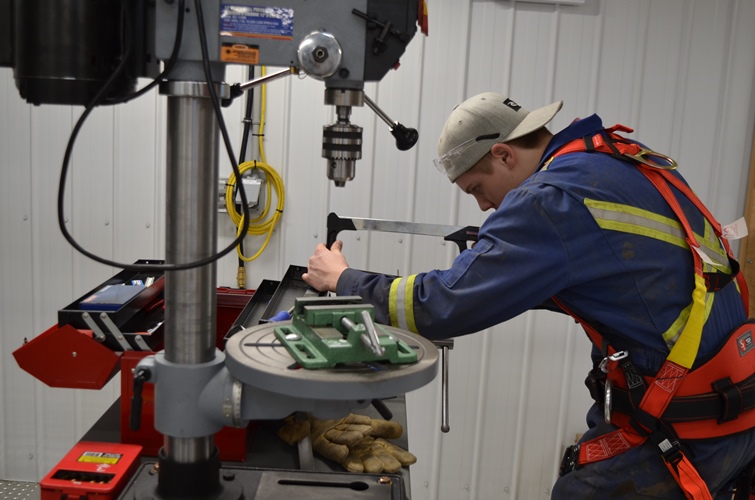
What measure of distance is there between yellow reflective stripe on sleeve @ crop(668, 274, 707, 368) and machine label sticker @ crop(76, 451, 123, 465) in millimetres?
1096

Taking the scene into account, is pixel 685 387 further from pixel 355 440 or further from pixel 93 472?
pixel 93 472

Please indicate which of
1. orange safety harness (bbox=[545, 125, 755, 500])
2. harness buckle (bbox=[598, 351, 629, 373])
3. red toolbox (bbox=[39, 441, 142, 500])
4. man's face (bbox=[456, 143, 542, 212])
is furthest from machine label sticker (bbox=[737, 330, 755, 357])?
red toolbox (bbox=[39, 441, 142, 500])

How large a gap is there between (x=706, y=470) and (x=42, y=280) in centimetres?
245

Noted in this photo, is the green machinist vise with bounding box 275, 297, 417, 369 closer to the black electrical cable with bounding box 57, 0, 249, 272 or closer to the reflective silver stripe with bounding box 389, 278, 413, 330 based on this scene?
the black electrical cable with bounding box 57, 0, 249, 272

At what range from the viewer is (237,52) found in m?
1.05

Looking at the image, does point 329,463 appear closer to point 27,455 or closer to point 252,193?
point 252,193

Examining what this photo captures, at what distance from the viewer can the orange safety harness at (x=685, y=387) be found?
1.55 m

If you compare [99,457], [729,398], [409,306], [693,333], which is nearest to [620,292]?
[693,333]

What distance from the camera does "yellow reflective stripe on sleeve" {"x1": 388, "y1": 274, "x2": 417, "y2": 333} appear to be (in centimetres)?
158

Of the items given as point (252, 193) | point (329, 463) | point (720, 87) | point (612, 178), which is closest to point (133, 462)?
point (329, 463)

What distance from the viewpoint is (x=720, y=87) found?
2.85m

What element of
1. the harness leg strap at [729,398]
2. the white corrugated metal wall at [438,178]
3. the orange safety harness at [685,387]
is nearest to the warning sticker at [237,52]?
the orange safety harness at [685,387]

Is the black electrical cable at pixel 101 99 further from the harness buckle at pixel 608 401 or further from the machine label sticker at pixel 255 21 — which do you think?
the harness buckle at pixel 608 401

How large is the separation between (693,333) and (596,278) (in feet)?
0.73
